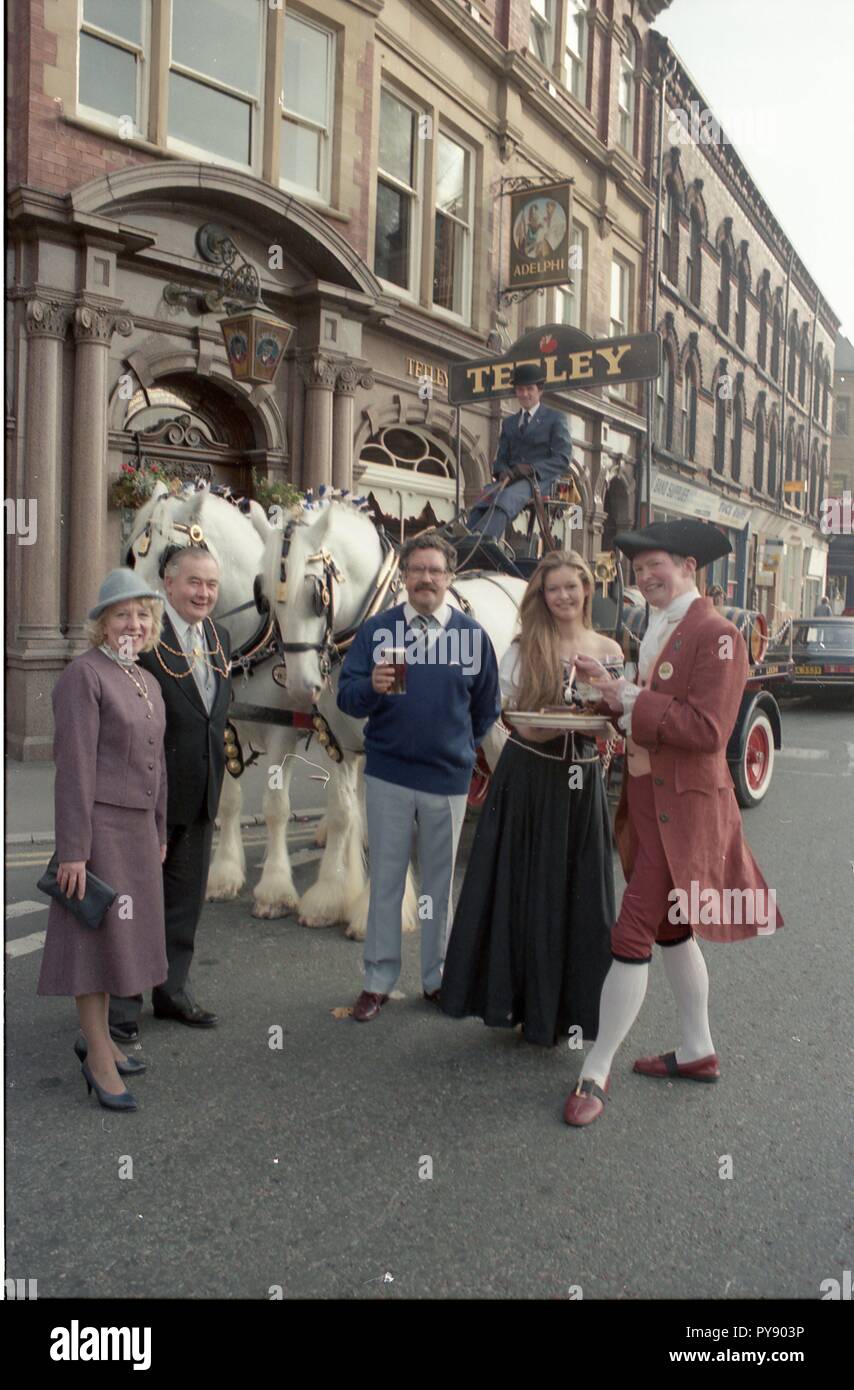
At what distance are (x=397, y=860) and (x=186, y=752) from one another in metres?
0.96

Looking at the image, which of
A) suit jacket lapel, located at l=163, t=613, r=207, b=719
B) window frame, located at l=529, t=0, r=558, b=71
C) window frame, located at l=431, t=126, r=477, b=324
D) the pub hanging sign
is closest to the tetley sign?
suit jacket lapel, located at l=163, t=613, r=207, b=719

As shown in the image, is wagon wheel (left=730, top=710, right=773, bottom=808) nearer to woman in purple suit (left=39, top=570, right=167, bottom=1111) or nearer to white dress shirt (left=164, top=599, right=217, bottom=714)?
white dress shirt (left=164, top=599, right=217, bottom=714)

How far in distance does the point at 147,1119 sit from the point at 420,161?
536 inches

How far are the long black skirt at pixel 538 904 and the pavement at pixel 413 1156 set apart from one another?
0.22m

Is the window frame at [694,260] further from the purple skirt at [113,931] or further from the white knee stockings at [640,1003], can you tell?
the purple skirt at [113,931]

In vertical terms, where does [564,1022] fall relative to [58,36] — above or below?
below

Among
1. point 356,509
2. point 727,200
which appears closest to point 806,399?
point 727,200

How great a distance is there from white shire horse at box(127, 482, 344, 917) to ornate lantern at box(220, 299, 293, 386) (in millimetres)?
4744

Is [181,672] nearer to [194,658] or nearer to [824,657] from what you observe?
[194,658]

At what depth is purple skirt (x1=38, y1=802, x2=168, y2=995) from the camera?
3281 mm

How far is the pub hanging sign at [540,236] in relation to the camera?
14.3m

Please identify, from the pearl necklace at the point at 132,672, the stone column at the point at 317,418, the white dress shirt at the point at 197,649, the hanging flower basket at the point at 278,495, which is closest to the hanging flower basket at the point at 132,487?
the hanging flower basket at the point at 278,495
